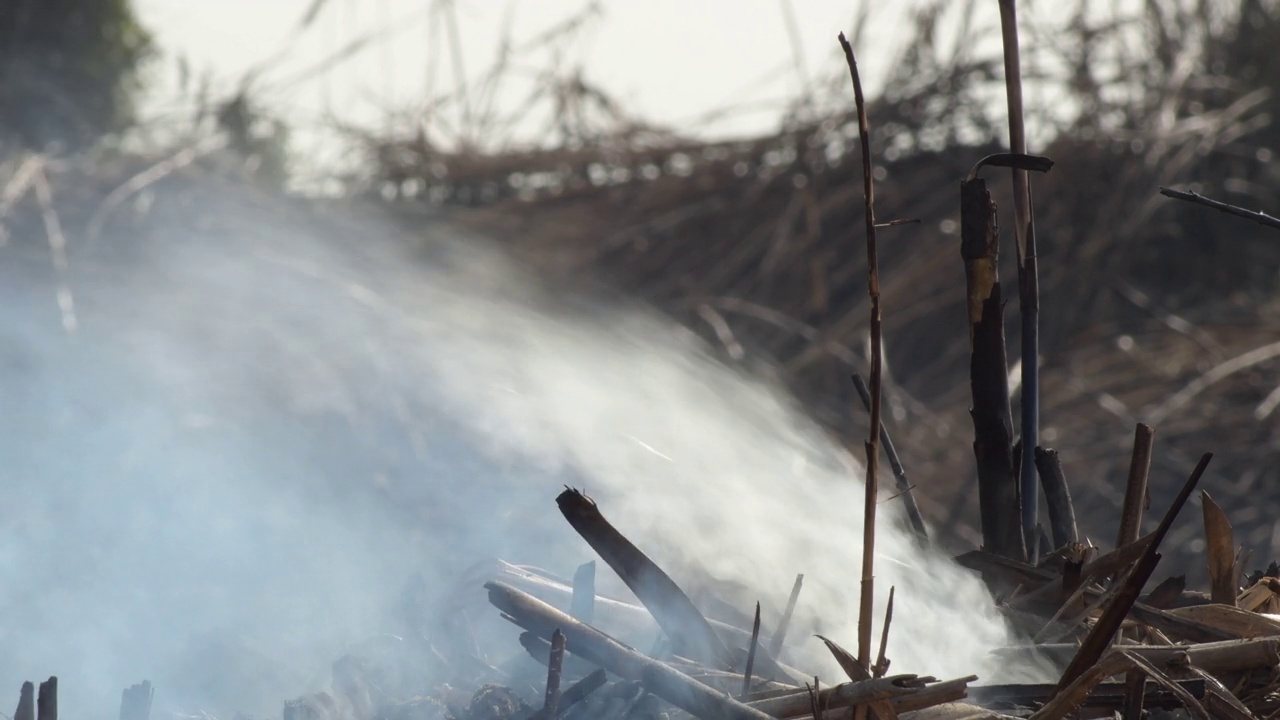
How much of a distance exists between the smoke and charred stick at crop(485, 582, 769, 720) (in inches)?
13.9

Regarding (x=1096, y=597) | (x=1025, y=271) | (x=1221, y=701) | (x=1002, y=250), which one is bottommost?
(x=1221, y=701)

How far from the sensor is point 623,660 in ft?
3.45

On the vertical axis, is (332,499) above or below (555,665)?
above

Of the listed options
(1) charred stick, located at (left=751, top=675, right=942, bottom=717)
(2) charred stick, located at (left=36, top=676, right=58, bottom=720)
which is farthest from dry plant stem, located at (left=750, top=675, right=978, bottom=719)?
(2) charred stick, located at (left=36, top=676, right=58, bottom=720)

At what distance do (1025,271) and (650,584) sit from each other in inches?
22.8

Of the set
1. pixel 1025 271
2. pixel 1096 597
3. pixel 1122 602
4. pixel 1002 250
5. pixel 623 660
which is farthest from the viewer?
pixel 1002 250

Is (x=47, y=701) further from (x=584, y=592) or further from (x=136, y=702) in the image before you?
(x=584, y=592)

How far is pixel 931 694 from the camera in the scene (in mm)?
954

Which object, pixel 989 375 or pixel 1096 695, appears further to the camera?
pixel 989 375

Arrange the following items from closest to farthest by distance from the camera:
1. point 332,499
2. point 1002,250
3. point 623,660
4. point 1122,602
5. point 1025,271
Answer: point 1122,602 → point 623,660 → point 1025,271 → point 332,499 → point 1002,250

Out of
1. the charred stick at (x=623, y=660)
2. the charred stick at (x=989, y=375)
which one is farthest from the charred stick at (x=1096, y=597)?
the charred stick at (x=623, y=660)

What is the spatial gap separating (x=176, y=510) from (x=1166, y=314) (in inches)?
146

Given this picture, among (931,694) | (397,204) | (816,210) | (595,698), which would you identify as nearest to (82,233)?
(397,204)

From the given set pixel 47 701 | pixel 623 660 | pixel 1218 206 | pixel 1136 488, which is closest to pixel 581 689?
pixel 623 660
